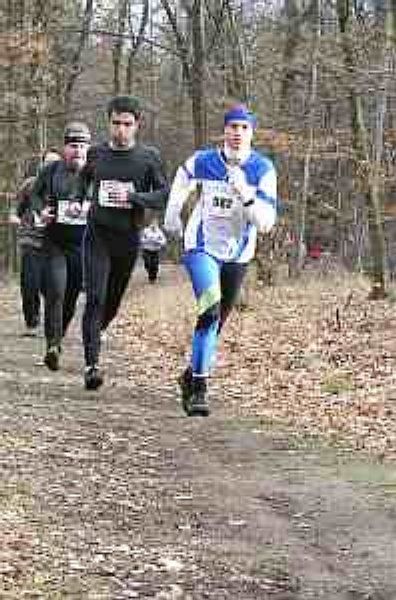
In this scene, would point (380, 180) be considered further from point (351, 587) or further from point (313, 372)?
point (351, 587)

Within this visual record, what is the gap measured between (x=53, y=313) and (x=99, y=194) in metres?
1.59

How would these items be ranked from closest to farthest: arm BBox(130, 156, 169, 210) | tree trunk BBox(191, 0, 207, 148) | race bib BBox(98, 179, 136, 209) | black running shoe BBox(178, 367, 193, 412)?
black running shoe BBox(178, 367, 193, 412) < arm BBox(130, 156, 169, 210) < race bib BBox(98, 179, 136, 209) < tree trunk BBox(191, 0, 207, 148)

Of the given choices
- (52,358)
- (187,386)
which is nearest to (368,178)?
(52,358)

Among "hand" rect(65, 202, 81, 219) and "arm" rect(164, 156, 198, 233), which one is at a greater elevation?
"arm" rect(164, 156, 198, 233)

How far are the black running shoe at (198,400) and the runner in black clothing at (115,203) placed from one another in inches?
39.7

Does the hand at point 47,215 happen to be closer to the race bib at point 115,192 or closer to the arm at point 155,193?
the race bib at point 115,192

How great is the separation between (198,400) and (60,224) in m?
2.49

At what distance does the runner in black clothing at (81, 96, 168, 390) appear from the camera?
924 cm

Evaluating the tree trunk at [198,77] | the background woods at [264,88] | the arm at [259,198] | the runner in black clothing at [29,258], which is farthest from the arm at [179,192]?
the tree trunk at [198,77]

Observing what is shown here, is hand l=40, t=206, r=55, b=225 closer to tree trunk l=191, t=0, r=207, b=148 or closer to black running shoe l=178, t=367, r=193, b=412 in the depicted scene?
black running shoe l=178, t=367, r=193, b=412

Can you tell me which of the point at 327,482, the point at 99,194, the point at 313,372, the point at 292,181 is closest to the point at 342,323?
the point at 313,372

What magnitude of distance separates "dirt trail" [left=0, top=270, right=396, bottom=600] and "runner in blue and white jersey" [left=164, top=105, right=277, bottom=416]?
2.00ft

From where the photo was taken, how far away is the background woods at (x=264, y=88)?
19172mm

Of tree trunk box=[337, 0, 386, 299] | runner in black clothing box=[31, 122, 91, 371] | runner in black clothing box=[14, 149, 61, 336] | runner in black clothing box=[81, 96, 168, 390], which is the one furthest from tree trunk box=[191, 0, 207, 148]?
runner in black clothing box=[81, 96, 168, 390]
